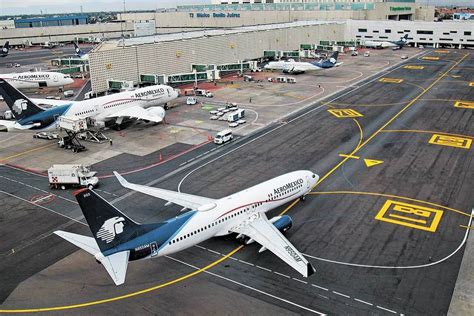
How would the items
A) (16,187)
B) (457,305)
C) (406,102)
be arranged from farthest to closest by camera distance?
(406,102) < (16,187) < (457,305)

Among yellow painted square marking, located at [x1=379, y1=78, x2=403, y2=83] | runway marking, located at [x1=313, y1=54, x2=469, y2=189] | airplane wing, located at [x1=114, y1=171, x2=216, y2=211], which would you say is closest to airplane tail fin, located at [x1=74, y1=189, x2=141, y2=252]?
airplane wing, located at [x1=114, y1=171, x2=216, y2=211]

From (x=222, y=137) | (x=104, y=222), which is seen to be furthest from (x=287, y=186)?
(x=222, y=137)

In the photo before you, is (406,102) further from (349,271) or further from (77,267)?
(77,267)

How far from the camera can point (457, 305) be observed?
108 feet

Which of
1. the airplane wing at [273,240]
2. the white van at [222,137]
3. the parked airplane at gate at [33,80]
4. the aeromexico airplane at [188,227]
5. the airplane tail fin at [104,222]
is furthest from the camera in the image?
the parked airplane at gate at [33,80]

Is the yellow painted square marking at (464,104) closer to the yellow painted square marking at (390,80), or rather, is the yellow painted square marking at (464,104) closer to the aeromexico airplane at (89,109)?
the yellow painted square marking at (390,80)

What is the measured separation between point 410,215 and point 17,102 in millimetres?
65349

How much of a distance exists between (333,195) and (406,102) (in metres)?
60.3

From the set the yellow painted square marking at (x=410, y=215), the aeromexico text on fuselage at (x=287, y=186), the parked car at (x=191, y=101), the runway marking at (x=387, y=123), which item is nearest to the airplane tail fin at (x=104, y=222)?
the aeromexico text on fuselage at (x=287, y=186)

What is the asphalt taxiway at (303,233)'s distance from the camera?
34.3 metres

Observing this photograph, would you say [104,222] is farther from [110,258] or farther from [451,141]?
[451,141]

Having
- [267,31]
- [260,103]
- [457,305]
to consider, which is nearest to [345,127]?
[260,103]

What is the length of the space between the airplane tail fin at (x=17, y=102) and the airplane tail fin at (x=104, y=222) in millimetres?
49914

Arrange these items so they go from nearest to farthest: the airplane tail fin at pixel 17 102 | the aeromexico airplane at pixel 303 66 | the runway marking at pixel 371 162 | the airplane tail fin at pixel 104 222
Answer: the airplane tail fin at pixel 104 222
the runway marking at pixel 371 162
the airplane tail fin at pixel 17 102
the aeromexico airplane at pixel 303 66
